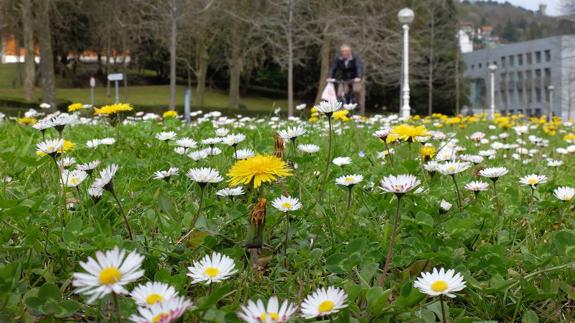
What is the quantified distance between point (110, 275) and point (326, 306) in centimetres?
34

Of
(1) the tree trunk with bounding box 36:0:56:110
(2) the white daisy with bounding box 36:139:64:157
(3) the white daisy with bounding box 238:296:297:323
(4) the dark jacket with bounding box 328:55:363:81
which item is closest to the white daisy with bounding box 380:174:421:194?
(3) the white daisy with bounding box 238:296:297:323

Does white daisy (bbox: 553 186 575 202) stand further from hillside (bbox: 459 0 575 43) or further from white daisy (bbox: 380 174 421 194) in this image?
hillside (bbox: 459 0 575 43)

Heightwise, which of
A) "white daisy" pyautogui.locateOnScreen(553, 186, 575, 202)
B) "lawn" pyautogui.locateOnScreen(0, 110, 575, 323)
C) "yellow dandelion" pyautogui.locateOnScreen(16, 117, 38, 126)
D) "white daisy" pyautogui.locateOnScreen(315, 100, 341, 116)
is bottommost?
"lawn" pyautogui.locateOnScreen(0, 110, 575, 323)

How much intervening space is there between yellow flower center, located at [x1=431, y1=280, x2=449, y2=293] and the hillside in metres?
46.7

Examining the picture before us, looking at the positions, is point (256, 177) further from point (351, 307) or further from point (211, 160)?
point (211, 160)

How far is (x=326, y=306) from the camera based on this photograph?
917 millimetres

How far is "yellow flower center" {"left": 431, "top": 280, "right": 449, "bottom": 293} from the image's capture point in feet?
3.34

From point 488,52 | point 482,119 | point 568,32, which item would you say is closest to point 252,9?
point 568,32

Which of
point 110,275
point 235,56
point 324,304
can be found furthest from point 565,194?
point 235,56

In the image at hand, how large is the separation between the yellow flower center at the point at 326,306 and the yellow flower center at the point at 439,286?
0.70 ft

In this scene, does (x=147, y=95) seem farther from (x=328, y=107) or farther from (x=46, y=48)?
(x=328, y=107)

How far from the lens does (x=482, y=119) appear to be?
9102 mm

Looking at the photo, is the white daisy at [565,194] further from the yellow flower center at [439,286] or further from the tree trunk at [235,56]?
the tree trunk at [235,56]

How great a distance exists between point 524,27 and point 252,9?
176 feet
